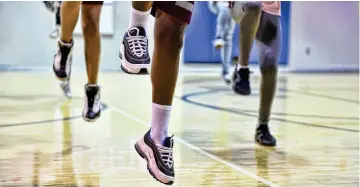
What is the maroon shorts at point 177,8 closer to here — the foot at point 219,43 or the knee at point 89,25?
the knee at point 89,25

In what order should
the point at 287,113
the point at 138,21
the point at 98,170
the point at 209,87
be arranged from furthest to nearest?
the point at 209,87 → the point at 287,113 → the point at 98,170 → the point at 138,21

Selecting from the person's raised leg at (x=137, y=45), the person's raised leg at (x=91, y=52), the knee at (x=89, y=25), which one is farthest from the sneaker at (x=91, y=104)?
the person's raised leg at (x=137, y=45)

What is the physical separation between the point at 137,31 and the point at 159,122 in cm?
32

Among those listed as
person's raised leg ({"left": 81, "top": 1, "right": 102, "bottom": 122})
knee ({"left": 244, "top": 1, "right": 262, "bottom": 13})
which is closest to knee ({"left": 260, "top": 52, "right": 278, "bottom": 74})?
knee ({"left": 244, "top": 1, "right": 262, "bottom": 13})

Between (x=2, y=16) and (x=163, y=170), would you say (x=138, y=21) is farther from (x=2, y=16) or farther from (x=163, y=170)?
(x=2, y=16)

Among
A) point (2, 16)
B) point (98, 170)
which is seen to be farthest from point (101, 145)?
point (2, 16)

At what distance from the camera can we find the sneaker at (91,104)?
3164 millimetres

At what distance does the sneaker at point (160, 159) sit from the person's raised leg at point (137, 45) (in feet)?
0.75

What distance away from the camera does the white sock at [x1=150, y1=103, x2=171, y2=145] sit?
1.83 metres

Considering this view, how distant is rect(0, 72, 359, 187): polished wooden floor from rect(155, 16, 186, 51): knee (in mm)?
826

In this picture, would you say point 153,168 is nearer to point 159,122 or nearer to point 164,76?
point 159,122

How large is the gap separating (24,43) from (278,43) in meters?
6.62

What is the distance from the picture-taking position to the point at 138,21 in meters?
1.97

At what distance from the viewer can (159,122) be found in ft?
6.05
